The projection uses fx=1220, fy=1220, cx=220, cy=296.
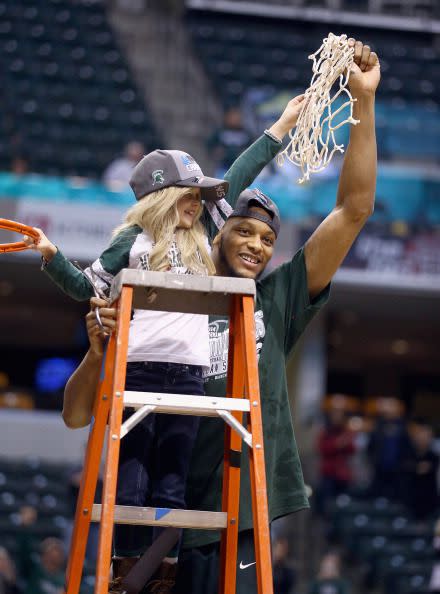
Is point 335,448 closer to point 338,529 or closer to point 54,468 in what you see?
point 338,529

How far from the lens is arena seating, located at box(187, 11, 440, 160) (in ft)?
47.5

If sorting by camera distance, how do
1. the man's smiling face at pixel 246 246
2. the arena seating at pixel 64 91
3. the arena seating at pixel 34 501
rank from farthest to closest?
the arena seating at pixel 64 91 → the arena seating at pixel 34 501 → the man's smiling face at pixel 246 246

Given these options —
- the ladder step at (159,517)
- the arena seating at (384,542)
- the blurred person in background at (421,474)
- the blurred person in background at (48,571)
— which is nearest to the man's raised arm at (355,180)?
the ladder step at (159,517)

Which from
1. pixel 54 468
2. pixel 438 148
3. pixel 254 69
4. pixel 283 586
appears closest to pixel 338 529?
pixel 283 586

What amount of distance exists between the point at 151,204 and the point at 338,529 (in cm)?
867

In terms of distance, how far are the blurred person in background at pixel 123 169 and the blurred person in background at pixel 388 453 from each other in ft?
12.2

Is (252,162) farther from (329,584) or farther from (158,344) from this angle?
(329,584)

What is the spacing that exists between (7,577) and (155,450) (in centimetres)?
586

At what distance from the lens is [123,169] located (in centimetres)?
1316

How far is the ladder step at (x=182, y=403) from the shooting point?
3.14m

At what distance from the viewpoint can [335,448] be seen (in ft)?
39.6

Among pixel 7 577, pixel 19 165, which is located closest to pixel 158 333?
pixel 7 577

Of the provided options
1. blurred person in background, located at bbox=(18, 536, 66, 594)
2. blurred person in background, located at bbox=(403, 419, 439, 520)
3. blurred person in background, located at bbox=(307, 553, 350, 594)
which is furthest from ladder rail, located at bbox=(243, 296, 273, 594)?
blurred person in background, located at bbox=(403, 419, 439, 520)

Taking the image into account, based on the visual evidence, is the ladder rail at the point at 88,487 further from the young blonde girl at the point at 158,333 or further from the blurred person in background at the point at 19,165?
the blurred person in background at the point at 19,165
